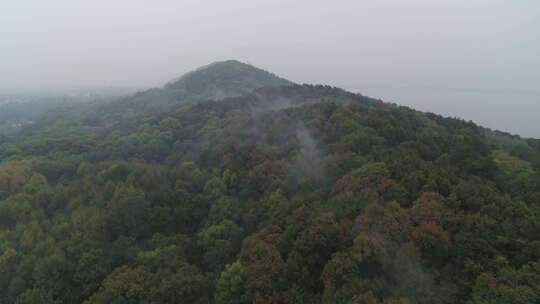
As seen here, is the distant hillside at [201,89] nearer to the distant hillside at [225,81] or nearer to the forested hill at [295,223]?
the distant hillside at [225,81]

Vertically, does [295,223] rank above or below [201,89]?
below

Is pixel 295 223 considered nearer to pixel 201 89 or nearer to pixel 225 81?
pixel 225 81

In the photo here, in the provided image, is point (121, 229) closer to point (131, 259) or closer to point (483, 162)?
point (131, 259)

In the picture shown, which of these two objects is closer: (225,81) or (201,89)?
(201,89)

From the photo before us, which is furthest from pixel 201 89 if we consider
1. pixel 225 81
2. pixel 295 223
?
pixel 295 223

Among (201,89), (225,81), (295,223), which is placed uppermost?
(225,81)

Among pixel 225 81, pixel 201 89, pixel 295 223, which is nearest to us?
pixel 295 223

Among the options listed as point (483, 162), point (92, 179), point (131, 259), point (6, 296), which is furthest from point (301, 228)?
point (92, 179)

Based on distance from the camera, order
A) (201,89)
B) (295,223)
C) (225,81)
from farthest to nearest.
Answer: (225,81) → (201,89) → (295,223)

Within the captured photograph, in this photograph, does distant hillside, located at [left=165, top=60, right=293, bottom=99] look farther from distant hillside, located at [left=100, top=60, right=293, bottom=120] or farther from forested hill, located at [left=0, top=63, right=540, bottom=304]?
forested hill, located at [left=0, top=63, right=540, bottom=304]
